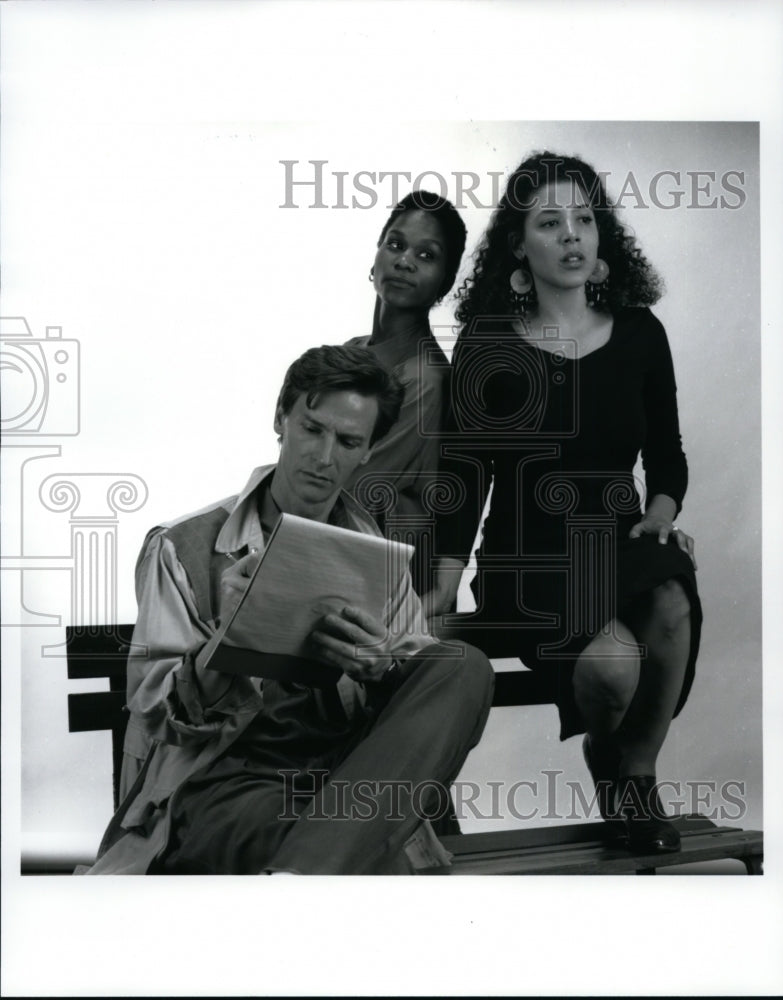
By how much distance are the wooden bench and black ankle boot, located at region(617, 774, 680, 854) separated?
0.07 ft

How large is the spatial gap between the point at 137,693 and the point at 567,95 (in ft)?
5.45

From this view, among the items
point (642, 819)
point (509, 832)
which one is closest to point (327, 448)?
point (509, 832)

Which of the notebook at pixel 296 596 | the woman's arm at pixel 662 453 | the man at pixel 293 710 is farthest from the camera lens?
the woman's arm at pixel 662 453

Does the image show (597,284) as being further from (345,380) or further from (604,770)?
(604,770)

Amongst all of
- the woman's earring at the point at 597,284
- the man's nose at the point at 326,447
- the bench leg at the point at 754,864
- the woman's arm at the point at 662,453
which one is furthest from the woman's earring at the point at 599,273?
the bench leg at the point at 754,864

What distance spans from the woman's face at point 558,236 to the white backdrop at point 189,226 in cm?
10

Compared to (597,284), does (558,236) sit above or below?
above

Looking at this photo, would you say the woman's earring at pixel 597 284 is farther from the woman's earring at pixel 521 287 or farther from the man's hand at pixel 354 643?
the man's hand at pixel 354 643

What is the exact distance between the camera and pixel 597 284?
9.17ft

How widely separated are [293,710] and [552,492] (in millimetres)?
757

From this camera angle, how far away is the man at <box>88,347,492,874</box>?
2.68 meters

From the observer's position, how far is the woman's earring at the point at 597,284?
2793mm

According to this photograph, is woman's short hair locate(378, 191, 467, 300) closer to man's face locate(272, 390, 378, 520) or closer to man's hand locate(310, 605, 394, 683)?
man's face locate(272, 390, 378, 520)

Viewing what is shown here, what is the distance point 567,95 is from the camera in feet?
9.14
